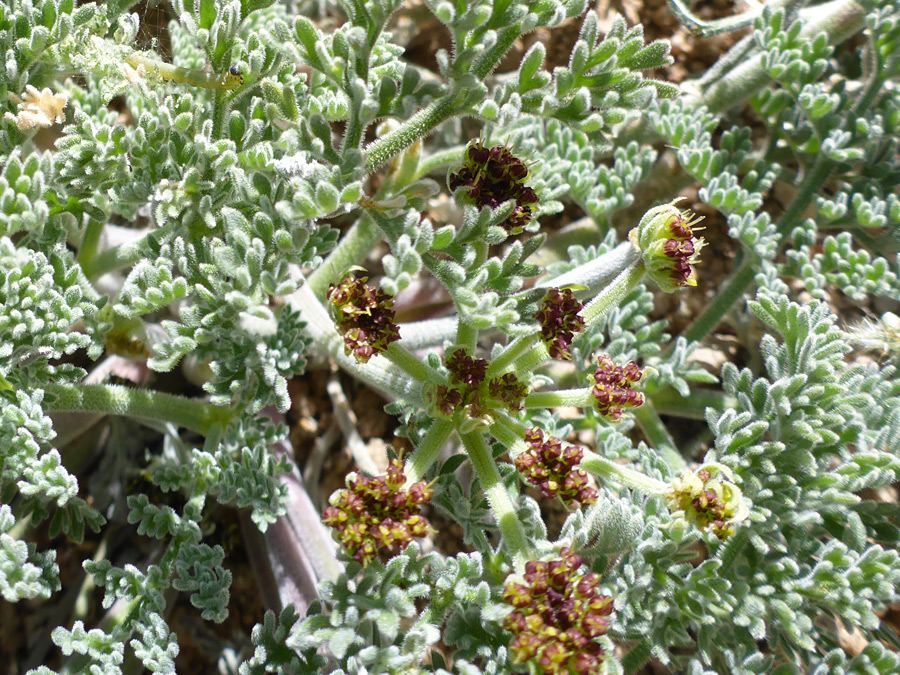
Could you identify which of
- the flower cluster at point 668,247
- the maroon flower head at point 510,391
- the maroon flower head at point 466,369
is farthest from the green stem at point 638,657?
the flower cluster at point 668,247

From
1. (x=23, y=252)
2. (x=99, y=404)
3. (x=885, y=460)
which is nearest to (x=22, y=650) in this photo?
(x=99, y=404)

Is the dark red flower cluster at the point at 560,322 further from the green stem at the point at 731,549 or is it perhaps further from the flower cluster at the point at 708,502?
the green stem at the point at 731,549

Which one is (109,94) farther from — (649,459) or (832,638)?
(832,638)

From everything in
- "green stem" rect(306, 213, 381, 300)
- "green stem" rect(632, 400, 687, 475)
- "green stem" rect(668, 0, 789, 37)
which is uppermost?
"green stem" rect(668, 0, 789, 37)

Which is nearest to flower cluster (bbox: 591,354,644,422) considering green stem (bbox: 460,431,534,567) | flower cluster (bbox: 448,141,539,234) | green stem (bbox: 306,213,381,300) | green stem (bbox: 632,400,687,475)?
green stem (bbox: 460,431,534,567)

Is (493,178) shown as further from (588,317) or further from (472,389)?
(472,389)

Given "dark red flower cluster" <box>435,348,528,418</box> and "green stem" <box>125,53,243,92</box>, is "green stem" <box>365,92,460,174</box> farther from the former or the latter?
"dark red flower cluster" <box>435,348,528,418</box>
